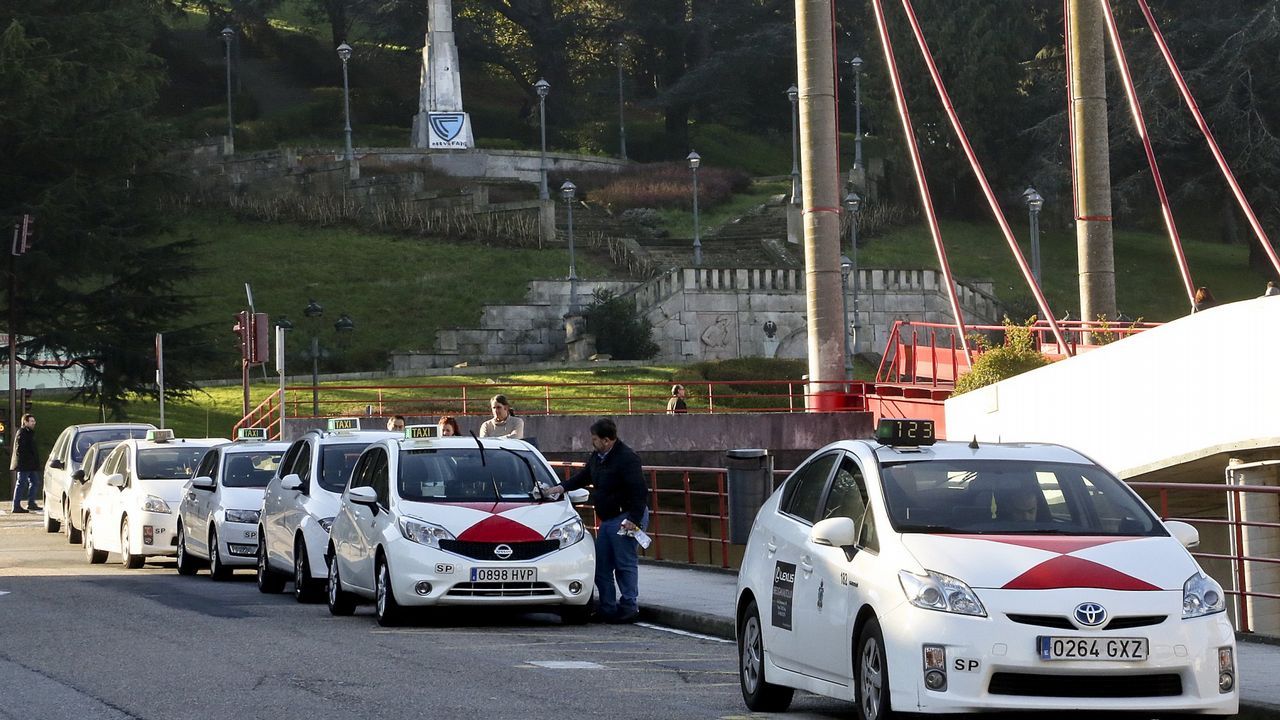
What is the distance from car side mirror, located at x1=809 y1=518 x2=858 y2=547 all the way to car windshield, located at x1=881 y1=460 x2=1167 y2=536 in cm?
22

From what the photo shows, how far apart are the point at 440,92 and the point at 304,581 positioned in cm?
7027

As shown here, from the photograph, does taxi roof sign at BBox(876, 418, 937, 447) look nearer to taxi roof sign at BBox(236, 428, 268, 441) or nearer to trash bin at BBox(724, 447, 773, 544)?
trash bin at BBox(724, 447, 773, 544)

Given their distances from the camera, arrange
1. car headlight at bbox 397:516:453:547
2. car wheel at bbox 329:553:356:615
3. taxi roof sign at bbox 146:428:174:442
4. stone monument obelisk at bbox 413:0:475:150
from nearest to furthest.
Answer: car headlight at bbox 397:516:453:547 < car wheel at bbox 329:553:356:615 < taxi roof sign at bbox 146:428:174:442 < stone monument obelisk at bbox 413:0:475:150

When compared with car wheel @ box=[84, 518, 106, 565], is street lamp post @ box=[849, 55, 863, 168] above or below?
above

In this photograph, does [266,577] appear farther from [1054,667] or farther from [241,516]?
[1054,667]

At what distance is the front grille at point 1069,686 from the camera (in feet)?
30.0

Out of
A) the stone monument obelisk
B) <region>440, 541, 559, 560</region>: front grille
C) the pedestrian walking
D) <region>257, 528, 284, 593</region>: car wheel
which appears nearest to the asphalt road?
<region>257, 528, 284, 593</region>: car wheel

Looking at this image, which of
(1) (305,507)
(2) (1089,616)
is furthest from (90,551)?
(2) (1089,616)

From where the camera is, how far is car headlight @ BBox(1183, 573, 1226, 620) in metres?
9.37

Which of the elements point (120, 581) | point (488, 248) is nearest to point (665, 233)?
point (488, 248)

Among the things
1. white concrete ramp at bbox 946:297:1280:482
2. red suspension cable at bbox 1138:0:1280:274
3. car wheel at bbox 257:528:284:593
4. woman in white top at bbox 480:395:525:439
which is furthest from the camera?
red suspension cable at bbox 1138:0:1280:274

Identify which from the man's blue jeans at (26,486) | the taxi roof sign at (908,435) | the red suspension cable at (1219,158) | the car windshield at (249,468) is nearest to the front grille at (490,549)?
the taxi roof sign at (908,435)

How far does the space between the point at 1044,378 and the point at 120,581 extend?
12.5 m

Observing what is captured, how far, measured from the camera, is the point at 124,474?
26.1 meters
